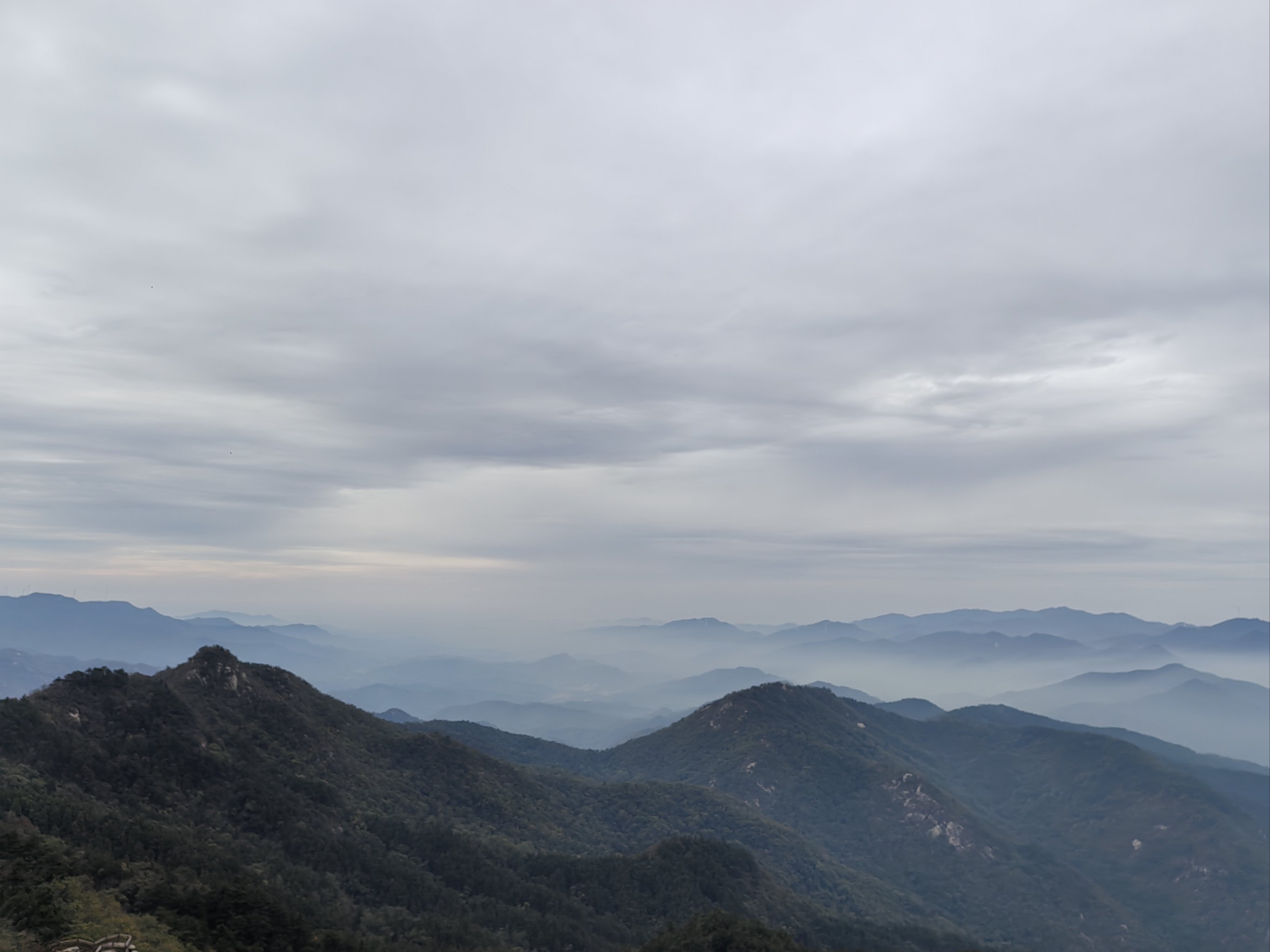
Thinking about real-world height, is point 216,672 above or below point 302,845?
above

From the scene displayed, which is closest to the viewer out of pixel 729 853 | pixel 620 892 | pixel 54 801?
pixel 54 801

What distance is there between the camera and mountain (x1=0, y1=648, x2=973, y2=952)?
6706cm

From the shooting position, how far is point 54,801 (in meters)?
82.9

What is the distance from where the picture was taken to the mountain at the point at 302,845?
67.1 metres

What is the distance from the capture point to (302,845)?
113125 mm

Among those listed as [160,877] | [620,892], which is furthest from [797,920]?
[160,877]

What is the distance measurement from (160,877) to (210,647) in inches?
3673

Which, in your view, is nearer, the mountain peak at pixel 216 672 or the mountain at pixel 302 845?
the mountain at pixel 302 845

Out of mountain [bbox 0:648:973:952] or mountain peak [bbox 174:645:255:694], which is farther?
mountain peak [bbox 174:645:255:694]

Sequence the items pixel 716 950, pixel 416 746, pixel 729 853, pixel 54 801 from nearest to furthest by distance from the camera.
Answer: pixel 54 801 < pixel 716 950 < pixel 729 853 < pixel 416 746

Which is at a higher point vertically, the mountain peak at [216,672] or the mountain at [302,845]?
the mountain peak at [216,672]

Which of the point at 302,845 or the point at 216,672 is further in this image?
the point at 216,672

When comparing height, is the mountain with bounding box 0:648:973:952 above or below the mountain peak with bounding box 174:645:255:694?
below

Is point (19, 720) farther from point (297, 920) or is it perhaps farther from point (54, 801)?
point (297, 920)
